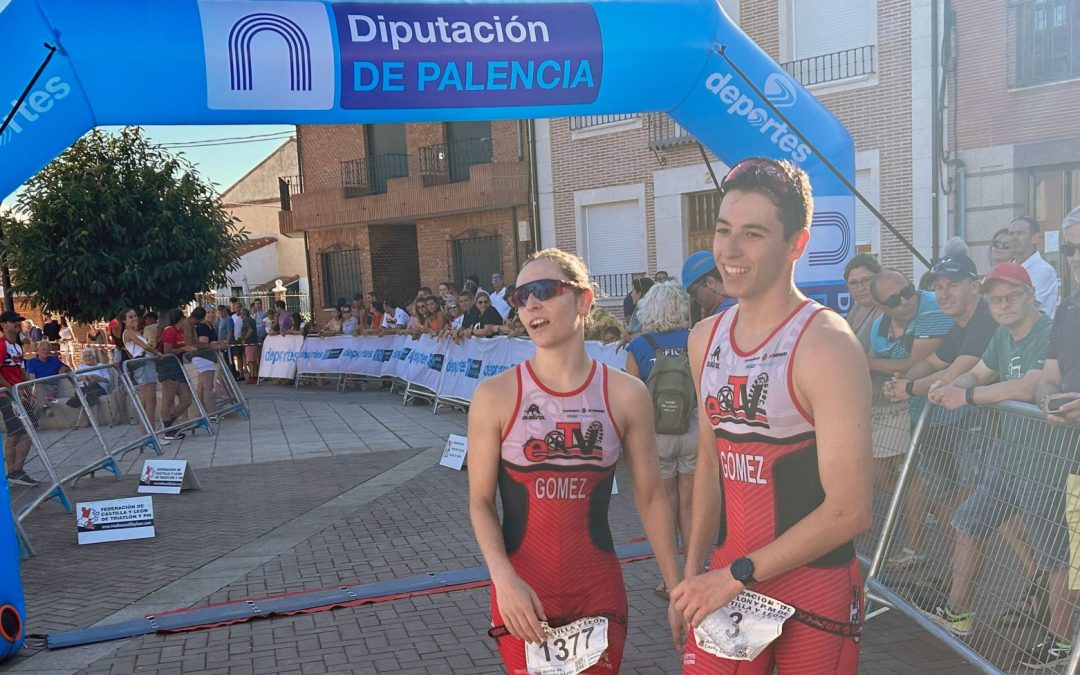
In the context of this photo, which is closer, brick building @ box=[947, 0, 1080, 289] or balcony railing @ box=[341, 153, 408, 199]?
brick building @ box=[947, 0, 1080, 289]

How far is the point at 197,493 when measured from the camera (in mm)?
9609

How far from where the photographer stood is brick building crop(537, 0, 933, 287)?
16.6 m

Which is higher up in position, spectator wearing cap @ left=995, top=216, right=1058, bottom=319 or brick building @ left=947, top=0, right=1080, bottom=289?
brick building @ left=947, top=0, right=1080, bottom=289

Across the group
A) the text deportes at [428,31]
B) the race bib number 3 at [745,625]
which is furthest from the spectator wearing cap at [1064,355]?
the text deportes at [428,31]

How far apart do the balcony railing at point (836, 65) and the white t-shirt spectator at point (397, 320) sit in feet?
28.5

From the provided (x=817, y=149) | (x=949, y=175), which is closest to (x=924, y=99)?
(x=949, y=175)

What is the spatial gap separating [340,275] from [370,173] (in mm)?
3722

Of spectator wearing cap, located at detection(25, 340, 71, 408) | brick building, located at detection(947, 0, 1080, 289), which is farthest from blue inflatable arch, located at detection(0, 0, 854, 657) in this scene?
brick building, located at detection(947, 0, 1080, 289)

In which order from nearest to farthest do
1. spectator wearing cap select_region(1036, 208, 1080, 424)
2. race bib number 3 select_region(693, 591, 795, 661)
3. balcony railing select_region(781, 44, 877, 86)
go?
race bib number 3 select_region(693, 591, 795, 661) < spectator wearing cap select_region(1036, 208, 1080, 424) < balcony railing select_region(781, 44, 877, 86)

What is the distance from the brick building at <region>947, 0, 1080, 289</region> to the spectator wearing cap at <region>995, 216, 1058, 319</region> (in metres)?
8.07

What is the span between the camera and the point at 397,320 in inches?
757

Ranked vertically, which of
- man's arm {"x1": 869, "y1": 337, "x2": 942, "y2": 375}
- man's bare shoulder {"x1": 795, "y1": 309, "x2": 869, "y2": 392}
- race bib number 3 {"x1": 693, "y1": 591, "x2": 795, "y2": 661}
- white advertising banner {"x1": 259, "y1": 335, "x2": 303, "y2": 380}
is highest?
man's bare shoulder {"x1": 795, "y1": 309, "x2": 869, "y2": 392}

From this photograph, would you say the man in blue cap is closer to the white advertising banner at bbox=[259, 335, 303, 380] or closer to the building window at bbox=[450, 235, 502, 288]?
the white advertising banner at bbox=[259, 335, 303, 380]

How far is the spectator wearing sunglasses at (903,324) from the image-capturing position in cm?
562
